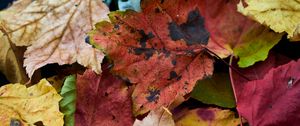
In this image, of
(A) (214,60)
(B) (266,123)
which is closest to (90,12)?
(A) (214,60)

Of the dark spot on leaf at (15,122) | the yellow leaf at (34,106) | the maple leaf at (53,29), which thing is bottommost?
the dark spot on leaf at (15,122)

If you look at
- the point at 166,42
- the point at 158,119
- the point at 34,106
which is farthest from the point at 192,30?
the point at 34,106

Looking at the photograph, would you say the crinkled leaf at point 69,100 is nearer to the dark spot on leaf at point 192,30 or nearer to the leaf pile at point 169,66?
the leaf pile at point 169,66

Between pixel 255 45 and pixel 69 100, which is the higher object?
pixel 255 45

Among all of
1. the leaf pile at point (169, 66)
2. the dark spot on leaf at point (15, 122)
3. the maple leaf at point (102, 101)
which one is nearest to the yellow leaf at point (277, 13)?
the leaf pile at point (169, 66)

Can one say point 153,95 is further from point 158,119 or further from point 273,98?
point 273,98
